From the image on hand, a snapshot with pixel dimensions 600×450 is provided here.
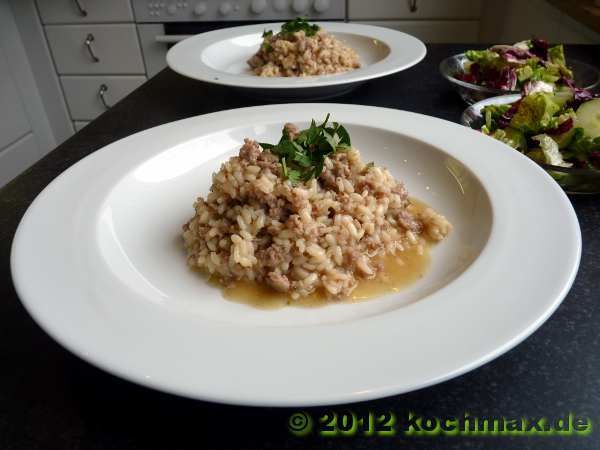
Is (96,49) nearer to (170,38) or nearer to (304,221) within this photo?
(170,38)

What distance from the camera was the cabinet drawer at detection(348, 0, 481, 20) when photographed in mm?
3396

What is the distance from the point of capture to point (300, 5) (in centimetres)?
344

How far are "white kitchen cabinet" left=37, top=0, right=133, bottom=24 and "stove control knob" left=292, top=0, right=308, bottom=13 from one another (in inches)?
46.1

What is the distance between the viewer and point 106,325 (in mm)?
708

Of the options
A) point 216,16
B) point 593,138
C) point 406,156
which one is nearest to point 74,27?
point 216,16

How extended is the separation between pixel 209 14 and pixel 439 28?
63.5 inches

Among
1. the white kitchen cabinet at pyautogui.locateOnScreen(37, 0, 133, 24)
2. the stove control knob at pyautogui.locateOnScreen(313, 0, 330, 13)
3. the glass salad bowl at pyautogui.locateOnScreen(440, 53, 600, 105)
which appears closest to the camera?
the glass salad bowl at pyautogui.locateOnScreen(440, 53, 600, 105)

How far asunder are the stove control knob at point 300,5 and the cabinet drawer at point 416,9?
0.30 m

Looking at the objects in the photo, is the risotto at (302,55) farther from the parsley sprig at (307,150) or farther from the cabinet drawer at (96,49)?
the cabinet drawer at (96,49)

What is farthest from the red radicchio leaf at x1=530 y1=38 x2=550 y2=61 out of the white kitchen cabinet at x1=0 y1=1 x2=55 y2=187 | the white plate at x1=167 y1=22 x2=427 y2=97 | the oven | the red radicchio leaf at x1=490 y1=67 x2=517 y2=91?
the white kitchen cabinet at x1=0 y1=1 x2=55 y2=187

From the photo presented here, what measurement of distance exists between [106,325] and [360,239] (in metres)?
0.56

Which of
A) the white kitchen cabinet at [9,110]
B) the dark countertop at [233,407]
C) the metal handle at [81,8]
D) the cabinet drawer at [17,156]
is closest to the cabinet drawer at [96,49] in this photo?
the metal handle at [81,8]

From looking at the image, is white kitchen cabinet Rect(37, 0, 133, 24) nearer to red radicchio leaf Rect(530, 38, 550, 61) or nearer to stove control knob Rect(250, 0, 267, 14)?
stove control knob Rect(250, 0, 267, 14)

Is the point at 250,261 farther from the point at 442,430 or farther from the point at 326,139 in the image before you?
the point at 442,430
